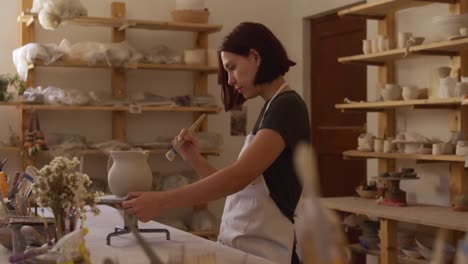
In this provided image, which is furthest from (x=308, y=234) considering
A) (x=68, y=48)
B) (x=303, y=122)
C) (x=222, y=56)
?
(x=68, y=48)

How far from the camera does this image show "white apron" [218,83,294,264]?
6.65ft

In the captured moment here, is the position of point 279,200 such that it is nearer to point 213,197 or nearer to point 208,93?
point 213,197

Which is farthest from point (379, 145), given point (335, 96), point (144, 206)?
point (144, 206)

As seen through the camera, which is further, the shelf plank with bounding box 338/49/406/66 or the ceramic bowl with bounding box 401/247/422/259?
the shelf plank with bounding box 338/49/406/66

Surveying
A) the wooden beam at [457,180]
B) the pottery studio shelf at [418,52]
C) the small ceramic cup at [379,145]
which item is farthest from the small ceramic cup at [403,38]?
the wooden beam at [457,180]

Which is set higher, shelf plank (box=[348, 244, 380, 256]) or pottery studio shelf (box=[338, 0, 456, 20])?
pottery studio shelf (box=[338, 0, 456, 20])

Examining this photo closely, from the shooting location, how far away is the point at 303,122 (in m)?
1.96

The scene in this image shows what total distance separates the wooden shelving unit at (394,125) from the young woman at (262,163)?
1334 mm

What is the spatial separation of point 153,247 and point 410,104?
2.32 m

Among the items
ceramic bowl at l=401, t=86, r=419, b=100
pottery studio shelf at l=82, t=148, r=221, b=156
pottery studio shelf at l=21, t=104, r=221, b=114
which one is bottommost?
pottery studio shelf at l=82, t=148, r=221, b=156

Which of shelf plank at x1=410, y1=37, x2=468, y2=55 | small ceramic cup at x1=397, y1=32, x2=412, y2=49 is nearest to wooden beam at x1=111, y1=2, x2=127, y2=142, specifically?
small ceramic cup at x1=397, y1=32, x2=412, y2=49

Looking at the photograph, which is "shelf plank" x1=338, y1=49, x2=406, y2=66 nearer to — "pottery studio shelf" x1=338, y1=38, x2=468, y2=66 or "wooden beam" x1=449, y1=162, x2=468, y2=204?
"pottery studio shelf" x1=338, y1=38, x2=468, y2=66

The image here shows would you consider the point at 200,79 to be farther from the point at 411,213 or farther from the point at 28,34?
the point at 411,213

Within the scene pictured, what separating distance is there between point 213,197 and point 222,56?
1.55 ft
